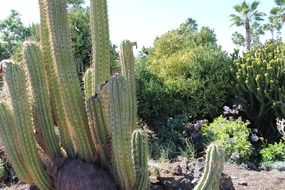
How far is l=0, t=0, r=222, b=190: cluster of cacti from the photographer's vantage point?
4.75 meters

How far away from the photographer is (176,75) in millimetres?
11359

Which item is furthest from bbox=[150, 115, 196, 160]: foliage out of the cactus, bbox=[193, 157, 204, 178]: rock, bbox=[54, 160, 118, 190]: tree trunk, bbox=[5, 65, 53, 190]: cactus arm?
the cactus

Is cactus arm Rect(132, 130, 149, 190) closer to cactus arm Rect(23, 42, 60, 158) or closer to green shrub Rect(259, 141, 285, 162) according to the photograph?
cactus arm Rect(23, 42, 60, 158)

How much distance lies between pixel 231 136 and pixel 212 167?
5.36 meters

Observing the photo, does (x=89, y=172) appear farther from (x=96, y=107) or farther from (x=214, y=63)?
(x=214, y=63)

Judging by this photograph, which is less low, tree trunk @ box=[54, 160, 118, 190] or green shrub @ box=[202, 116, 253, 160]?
green shrub @ box=[202, 116, 253, 160]

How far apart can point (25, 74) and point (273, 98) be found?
615 cm

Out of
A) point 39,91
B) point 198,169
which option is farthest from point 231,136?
point 39,91

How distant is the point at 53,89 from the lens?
Result: 16.7 feet

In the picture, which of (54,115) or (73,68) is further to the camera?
(54,115)

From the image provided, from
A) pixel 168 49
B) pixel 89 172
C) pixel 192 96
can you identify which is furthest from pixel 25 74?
pixel 168 49

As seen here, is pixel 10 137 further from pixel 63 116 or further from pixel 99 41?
pixel 99 41

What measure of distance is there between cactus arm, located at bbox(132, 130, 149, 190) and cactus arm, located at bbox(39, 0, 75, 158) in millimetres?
800

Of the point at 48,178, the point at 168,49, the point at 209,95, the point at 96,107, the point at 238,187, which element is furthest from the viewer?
the point at 168,49
